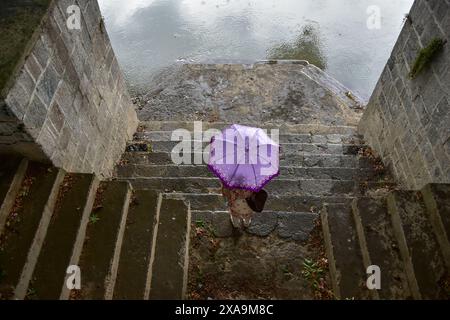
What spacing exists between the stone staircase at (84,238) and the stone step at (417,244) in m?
2.31

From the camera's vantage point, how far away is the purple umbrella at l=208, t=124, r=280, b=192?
3.85 meters

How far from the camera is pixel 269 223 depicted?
4.83m

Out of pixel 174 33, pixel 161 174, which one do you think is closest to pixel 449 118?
pixel 161 174

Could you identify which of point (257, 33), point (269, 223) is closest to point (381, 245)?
point (269, 223)

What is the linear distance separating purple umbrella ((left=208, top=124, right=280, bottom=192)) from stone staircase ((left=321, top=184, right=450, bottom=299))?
1.12 metres

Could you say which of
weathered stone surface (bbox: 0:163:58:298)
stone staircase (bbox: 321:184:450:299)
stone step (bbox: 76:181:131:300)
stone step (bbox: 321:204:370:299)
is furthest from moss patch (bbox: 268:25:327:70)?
weathered stone surface (bbox: 0:163:58:298)

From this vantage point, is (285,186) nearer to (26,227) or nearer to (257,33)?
(26,227)

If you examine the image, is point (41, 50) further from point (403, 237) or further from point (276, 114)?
point (276, 114)

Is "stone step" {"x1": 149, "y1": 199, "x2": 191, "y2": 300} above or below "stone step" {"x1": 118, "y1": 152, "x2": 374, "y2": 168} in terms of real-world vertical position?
below

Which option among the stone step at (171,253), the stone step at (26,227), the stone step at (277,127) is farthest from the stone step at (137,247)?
the stone step at (277,127)

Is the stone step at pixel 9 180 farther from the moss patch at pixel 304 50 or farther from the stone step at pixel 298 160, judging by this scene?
the moss patch at pixel 304 50

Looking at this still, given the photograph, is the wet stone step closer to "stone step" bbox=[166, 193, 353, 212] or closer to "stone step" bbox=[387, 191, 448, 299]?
"stone step" bbox=[166, 193, 353, 212]

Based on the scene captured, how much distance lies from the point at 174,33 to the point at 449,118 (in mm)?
8323

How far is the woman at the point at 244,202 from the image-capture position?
4109 mm
